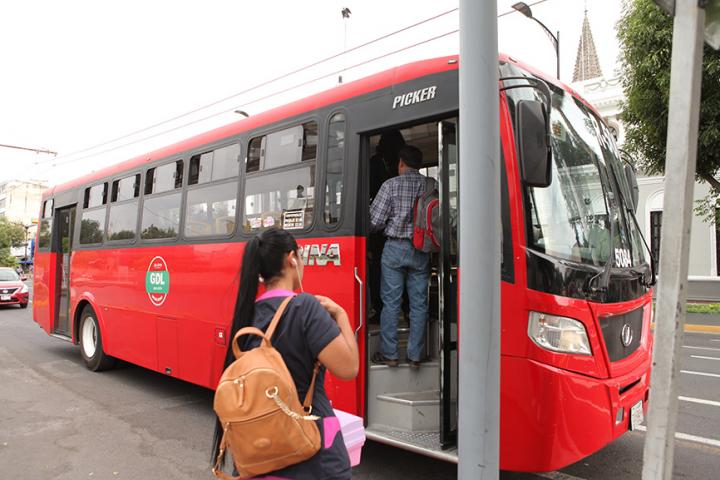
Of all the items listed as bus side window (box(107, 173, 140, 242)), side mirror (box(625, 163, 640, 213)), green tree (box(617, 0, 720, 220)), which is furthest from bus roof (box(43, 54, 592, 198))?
green tree (box(617, 0, 720, 220))

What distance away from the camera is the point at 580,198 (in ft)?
11.8

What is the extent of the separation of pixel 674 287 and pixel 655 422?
51cm

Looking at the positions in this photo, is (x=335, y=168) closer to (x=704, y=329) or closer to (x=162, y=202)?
(x=162, y=202)

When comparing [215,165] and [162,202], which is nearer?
[215,165]

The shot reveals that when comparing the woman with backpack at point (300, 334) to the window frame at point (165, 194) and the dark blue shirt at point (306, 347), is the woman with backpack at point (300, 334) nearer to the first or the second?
the dark blue shirt at point (306, 347)

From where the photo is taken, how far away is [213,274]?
214 inches

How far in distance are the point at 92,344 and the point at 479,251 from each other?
24.8 ft

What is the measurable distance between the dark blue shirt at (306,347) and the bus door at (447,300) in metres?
1.67

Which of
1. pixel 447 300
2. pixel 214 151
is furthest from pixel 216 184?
pixel 447 300

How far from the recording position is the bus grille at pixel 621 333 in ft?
11.0

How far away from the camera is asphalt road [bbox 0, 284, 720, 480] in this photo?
13.7ft

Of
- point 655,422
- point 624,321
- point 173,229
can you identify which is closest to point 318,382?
point 655,422

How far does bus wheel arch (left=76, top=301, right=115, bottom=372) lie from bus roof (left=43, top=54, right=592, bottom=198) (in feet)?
8.59

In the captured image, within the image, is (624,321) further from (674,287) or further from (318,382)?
(318,382)
